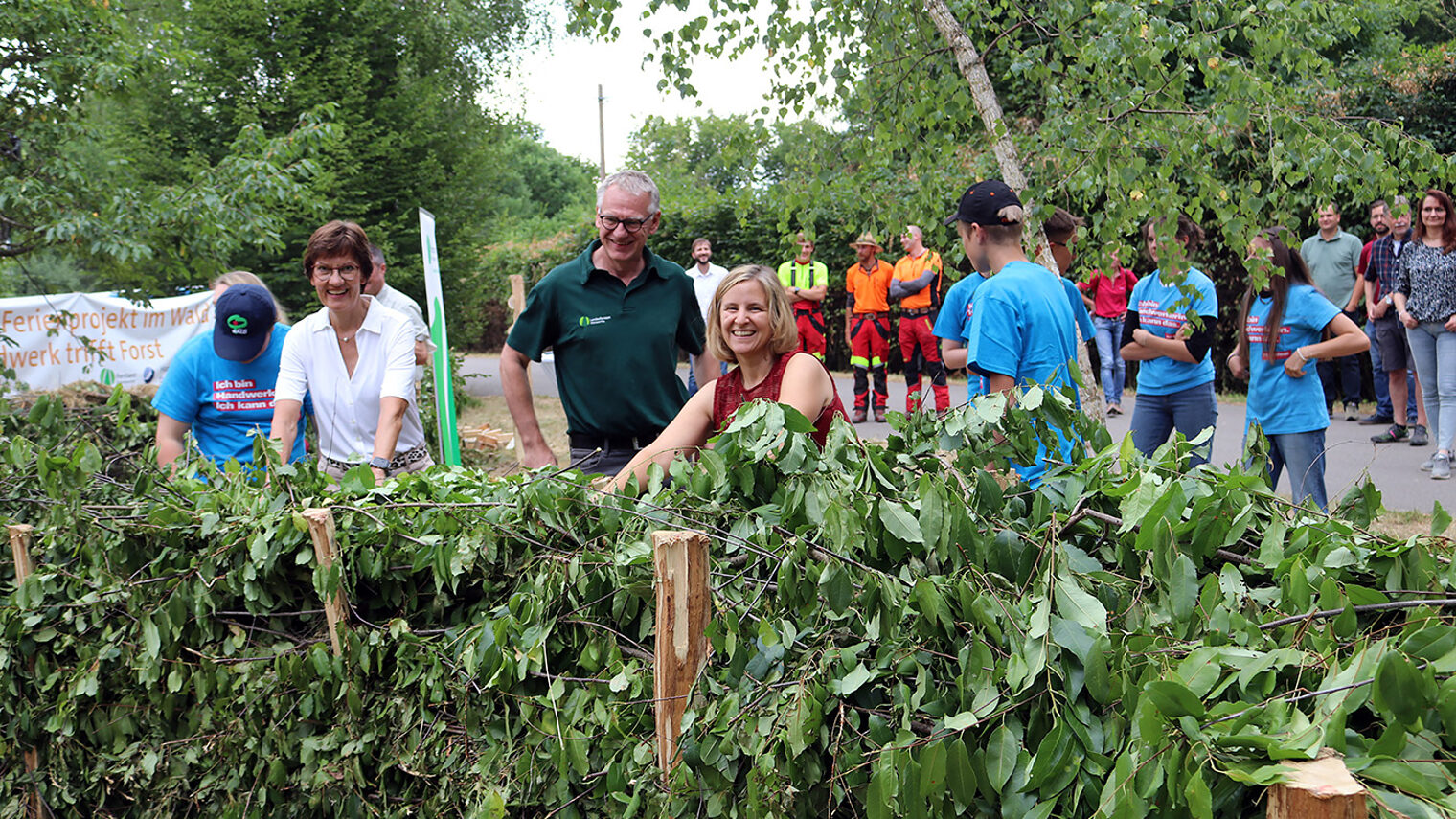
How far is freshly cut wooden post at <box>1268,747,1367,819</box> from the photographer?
1156 millimetres

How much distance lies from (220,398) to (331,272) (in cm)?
68

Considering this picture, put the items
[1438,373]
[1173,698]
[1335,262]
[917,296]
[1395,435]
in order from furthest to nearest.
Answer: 1. [917,296]
2. [1335,262]
3. [1395,435]
4. [1438,373]
5. [1173,698]

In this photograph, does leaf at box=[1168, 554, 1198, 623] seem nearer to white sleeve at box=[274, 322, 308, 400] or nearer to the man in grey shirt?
white sleeve at box=[274, 322, 308, 400]

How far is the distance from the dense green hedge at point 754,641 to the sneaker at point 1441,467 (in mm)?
6198

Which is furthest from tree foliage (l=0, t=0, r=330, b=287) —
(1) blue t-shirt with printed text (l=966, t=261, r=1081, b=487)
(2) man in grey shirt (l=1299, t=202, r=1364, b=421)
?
(2) man in grey shirt (l=1299, t=202, r=1364, b=421)

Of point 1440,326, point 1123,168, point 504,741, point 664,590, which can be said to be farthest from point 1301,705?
point 1440,326

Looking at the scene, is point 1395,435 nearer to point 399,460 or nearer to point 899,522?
point 399,460

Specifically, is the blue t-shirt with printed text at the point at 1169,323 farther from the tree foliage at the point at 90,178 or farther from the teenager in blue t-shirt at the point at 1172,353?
the tree foliage at the point at 90,178

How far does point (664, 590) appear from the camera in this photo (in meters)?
2.05

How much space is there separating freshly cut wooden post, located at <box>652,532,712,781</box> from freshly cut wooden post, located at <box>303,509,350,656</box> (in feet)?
3.02

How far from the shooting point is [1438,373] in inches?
286

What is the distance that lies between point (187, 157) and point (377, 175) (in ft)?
7.84

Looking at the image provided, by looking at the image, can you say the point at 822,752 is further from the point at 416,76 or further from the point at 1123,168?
the point at 416,76

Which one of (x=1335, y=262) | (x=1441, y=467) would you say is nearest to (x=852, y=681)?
(x=1441, y=467)
